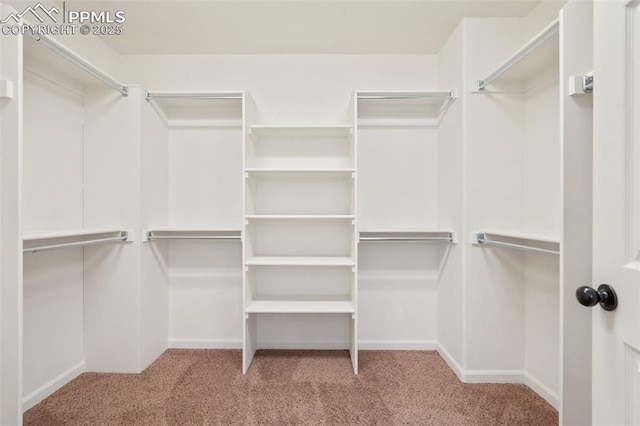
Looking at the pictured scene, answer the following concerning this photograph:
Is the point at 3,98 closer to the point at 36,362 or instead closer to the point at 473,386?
the point at 36,362

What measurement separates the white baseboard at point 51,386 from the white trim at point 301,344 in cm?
122

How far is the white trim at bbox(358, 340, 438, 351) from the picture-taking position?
2.62 meters

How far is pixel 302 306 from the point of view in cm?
232

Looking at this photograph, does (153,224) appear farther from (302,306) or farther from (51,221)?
(302,306)

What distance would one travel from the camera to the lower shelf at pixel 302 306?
2.23m

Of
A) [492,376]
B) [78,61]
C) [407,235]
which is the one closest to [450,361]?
[492,376]

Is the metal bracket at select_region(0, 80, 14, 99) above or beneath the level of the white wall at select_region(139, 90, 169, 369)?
above

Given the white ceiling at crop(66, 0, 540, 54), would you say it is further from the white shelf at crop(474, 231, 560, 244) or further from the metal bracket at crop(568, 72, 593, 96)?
the white shelf at crop(474, 231, 560, 244)

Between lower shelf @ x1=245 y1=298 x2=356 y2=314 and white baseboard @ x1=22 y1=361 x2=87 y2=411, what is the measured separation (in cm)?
119

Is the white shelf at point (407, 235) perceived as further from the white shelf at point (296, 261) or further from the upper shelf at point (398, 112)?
the upper shelf at point (398, 112)

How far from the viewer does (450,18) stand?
2.17 m

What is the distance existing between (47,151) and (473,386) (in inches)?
119

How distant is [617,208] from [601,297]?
0.23 meters

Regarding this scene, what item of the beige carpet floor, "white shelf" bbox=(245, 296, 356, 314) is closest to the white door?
the beige carpet floor
